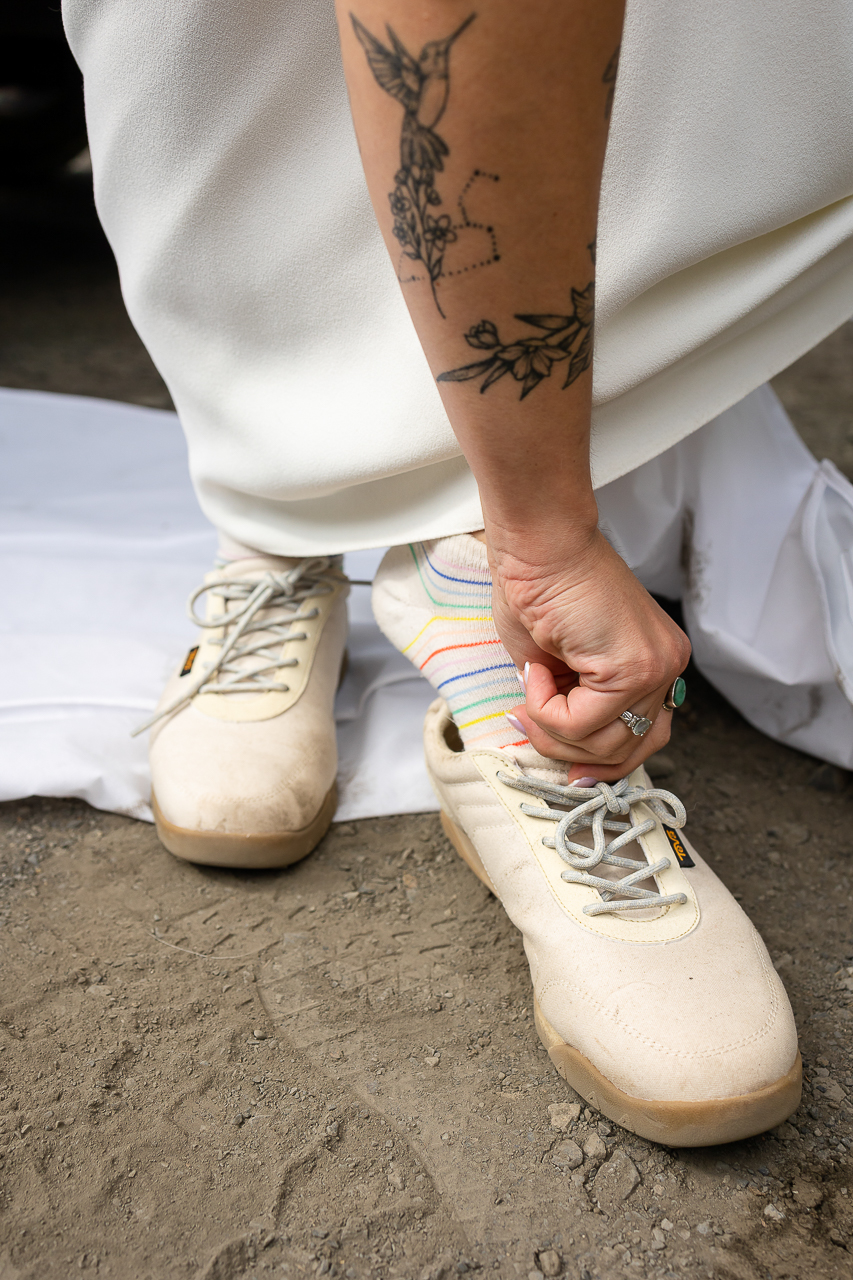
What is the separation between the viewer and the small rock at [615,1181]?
613 millimetres

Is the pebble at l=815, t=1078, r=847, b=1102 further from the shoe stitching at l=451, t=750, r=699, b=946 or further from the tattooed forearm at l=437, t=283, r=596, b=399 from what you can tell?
the tattooed forearm at l=437, t=283, r=596, b=399

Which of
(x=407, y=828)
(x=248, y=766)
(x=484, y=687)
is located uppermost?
(x=484, y=687)

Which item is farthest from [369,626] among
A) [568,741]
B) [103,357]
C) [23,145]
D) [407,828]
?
[23,145]

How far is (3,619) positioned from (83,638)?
0.41 ft

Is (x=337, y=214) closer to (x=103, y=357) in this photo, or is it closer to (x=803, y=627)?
(x=803, y=627)

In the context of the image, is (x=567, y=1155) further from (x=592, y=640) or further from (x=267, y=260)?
(x=267, y=260)

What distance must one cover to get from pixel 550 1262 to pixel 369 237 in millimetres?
801

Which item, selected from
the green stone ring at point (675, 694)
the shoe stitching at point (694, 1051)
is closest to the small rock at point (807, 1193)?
the shoe stitching at point (694, 1051)

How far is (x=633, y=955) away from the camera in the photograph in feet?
2.18

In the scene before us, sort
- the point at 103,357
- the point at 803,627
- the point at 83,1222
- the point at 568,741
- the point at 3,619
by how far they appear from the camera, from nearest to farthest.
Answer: the point at 83,1222 < the point at 568,741 < the point at 803,627 < the point at 3,619 < the point at 103,357

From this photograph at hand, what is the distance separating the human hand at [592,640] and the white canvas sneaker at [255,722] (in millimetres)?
292

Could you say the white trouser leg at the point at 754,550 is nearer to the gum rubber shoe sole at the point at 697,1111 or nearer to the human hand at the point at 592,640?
the human hand at the point at 592,640

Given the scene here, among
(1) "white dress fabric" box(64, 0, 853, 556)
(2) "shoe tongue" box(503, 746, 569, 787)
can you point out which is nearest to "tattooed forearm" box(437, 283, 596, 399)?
(1) "white dress fabric" box(64, 0, 853, 556)

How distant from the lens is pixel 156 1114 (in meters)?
0.66
